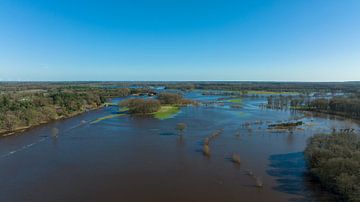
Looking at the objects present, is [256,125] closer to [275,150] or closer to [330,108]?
[275,150]

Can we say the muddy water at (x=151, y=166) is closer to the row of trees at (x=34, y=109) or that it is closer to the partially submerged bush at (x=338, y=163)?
the partially submerged bush at (x=338, y=163)

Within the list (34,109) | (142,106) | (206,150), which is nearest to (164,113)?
(142,106)

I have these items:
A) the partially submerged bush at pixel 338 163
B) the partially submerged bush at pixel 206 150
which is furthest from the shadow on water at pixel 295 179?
the partially submerged bush at pixel 206 150

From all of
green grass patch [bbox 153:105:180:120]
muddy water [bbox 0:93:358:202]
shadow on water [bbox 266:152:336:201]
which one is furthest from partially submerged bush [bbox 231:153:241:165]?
green grass patch [bbox 153:105:180:120]

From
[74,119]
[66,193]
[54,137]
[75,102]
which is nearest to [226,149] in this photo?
[66,193]

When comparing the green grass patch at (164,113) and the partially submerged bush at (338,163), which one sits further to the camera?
the green grass patch at (164,113)

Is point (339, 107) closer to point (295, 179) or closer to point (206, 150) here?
point (206, 150)

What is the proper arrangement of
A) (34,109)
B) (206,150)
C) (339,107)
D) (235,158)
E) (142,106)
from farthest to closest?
(142,106) → (339,107) → (34,109) → (206,150) → (235,158)
